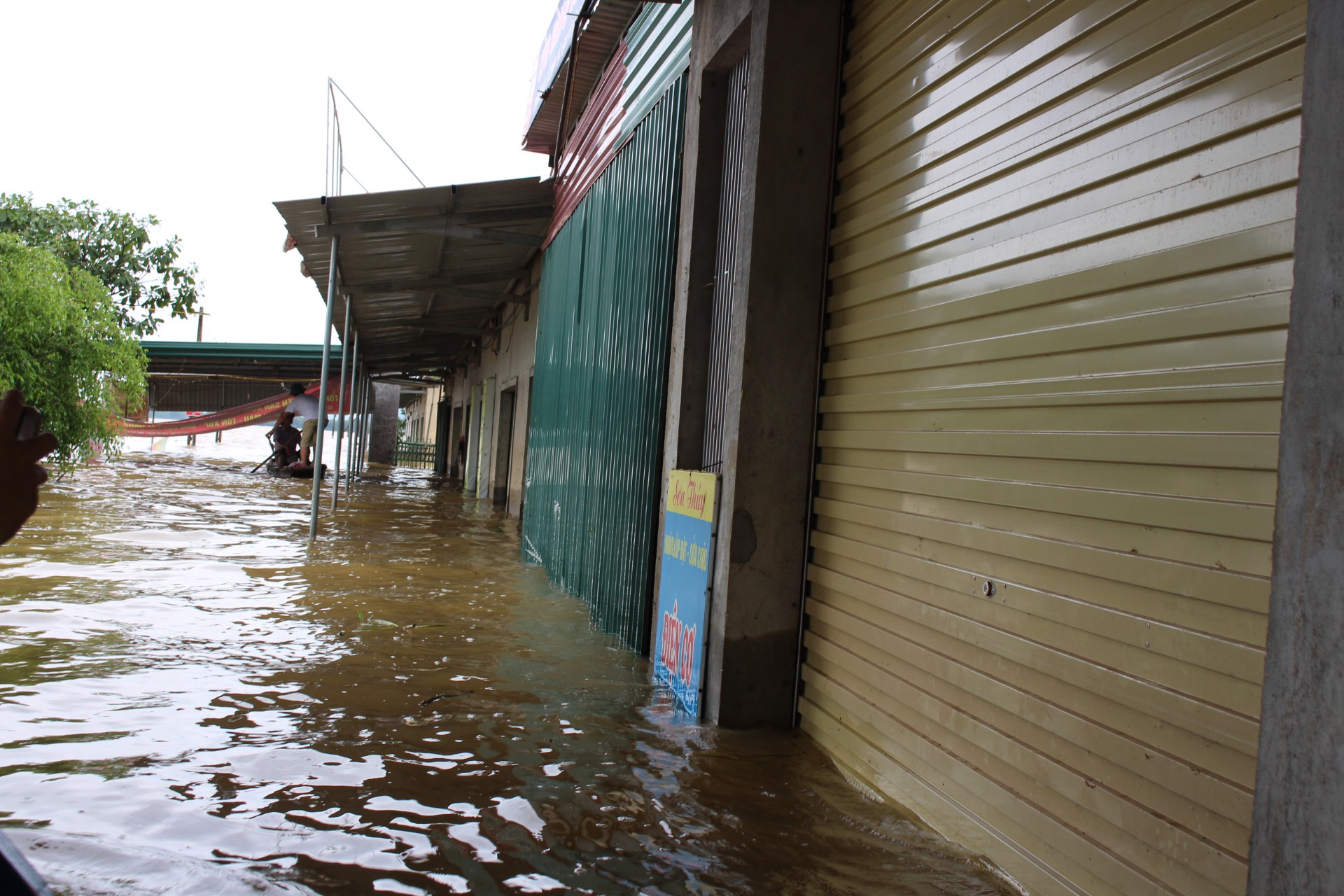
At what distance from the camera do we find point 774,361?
178 inches

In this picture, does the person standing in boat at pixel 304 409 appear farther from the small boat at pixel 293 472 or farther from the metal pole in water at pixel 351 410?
the metal pole in water at pixel 351 410

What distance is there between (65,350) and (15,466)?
1625 cm

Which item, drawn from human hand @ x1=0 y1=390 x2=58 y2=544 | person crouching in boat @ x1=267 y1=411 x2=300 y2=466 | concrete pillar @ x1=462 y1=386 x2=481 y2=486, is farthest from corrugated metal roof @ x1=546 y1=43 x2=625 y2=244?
person crouching in boat @ x1=267 y1=411 x2=300 y2=466

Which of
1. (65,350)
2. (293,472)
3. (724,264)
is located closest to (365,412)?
(293,472)

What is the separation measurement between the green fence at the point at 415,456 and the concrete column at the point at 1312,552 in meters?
36.8

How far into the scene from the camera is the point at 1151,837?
2361 mm

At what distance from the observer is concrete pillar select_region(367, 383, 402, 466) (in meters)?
38.3

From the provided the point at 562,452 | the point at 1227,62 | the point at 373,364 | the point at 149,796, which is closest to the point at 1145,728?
the point at 1227,62

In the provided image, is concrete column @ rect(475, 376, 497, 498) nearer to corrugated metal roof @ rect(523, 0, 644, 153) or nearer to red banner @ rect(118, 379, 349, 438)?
corrugated metal roof @ rect(523, 0, 644, 153)

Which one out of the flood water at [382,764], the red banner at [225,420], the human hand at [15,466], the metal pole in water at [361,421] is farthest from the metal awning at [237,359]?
the human hand at [15,466]

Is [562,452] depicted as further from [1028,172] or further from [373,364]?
[373,364]

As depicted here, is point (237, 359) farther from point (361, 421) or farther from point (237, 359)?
point (361, 421)

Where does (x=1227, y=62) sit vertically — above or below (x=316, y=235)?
below

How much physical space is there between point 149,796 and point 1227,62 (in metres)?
3.78
